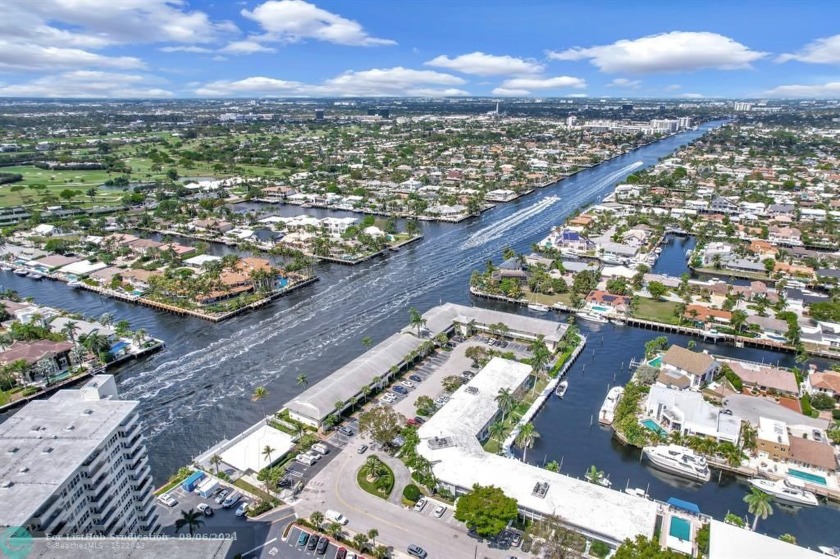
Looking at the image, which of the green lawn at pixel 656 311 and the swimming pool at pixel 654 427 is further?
the green lawn at pixel 656 311

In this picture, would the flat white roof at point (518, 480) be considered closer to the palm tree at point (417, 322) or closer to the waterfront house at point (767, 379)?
the palm tree at point (417, 322)

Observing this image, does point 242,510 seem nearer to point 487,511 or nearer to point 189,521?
point 189,521

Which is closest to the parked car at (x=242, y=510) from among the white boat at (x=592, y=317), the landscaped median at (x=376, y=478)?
the landscaped median at (x=376, y=478)

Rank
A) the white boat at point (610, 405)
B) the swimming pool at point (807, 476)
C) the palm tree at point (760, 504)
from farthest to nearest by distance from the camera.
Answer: the white boat at point (610, 405) < the swimming pool at point (807, 476) < the palm tree at point (760, 504)

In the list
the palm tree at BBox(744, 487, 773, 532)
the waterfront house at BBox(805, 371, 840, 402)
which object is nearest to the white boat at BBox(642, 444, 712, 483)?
the palm tree at BBox(744, 487, 773, 532)

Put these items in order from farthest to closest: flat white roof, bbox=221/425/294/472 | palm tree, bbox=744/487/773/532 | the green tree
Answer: flat white roof, bbox=221/425/294/472 → palm tree, bbox=744/487/773/532 → the green tree

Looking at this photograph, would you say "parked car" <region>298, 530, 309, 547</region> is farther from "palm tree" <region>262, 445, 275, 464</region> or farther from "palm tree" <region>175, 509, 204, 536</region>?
"palm tree" <region>262, 445, 275, 464</region>
